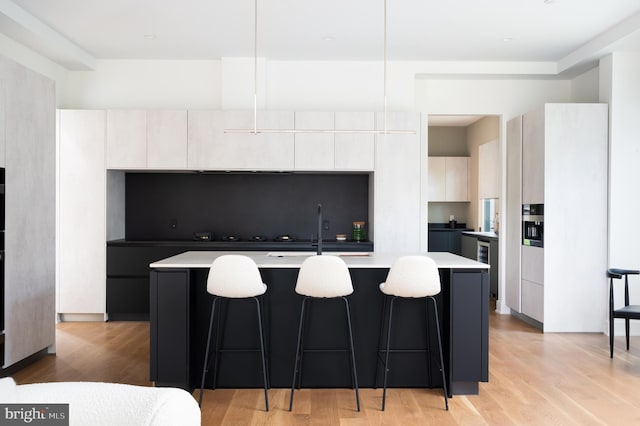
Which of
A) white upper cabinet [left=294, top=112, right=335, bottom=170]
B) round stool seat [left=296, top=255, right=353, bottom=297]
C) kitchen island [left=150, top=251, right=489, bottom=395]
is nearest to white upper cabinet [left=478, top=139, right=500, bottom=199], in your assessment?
white upper cabinet [left=294, top=112, right=335, bottom=170]

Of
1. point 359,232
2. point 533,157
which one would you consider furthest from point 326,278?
point 533,157

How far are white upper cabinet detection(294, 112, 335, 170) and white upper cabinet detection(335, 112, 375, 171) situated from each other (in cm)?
7

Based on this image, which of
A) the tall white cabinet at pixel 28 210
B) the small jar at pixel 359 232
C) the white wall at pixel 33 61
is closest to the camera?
the tall white cabinet at pixel 28 210

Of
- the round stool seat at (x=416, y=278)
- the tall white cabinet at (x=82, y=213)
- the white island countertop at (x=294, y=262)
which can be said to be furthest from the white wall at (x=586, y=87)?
the tall white cabinet at (x=82, y=213)

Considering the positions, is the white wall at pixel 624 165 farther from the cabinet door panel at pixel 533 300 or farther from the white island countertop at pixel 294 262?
the white island countertop at pixel 294 262

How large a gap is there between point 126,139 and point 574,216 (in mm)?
4858

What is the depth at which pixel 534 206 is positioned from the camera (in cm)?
571

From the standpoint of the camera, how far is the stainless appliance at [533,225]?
5.55m

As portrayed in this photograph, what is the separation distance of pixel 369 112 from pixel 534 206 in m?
2.07

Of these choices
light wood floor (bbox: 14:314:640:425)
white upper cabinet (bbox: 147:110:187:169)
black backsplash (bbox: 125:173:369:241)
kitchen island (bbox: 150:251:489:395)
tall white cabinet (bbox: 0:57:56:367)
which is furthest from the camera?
black backsplash (bbox: 125:173:369:241)

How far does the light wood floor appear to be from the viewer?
3229 millimetres

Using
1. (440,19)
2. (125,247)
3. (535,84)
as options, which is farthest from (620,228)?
(125,247)

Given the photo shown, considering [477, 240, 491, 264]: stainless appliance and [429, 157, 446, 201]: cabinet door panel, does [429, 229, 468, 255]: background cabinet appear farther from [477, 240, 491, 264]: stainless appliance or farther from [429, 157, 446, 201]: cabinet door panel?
[477, 240, 491, 264]: stainless appliance

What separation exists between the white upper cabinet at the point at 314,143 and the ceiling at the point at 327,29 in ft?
2.37
